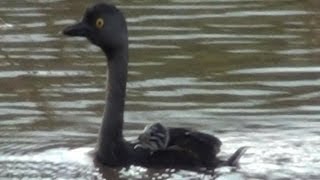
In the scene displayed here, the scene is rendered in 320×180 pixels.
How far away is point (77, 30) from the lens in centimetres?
1398

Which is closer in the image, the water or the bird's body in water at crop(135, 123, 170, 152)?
the bird's body in water at crop(135, 123, 170, 152)

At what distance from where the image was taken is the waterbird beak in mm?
13953

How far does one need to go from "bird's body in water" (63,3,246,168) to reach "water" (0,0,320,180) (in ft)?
0.38

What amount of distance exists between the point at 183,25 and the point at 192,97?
3.08m

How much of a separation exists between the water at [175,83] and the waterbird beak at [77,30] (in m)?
0.95

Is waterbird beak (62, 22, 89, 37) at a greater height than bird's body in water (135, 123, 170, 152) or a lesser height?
greater

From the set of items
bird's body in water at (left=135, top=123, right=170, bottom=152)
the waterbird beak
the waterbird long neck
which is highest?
the waterbird beak

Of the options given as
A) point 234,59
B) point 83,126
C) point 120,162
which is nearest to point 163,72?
point 234,59

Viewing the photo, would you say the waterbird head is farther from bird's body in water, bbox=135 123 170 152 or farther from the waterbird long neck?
bird's body in water, bbox=135 123 170 152

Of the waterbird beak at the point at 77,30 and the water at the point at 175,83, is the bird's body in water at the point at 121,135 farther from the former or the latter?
the water at the point at 175,83

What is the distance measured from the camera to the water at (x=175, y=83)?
13906 millimetres

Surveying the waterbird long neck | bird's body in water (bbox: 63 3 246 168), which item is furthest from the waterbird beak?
the waterbird long neck

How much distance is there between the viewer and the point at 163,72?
55.3ft

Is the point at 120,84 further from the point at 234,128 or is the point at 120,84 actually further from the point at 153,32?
the point at 153,32
